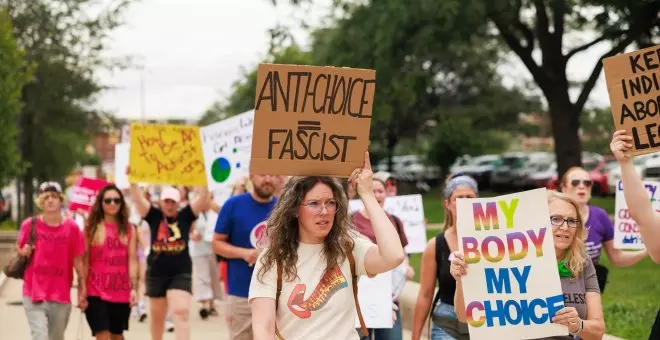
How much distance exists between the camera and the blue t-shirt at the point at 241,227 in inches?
314

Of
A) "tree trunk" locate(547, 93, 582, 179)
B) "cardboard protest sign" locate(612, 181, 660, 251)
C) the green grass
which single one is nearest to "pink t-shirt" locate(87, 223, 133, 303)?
"cardboard protest sign" locate(612, 181, 660, 251)

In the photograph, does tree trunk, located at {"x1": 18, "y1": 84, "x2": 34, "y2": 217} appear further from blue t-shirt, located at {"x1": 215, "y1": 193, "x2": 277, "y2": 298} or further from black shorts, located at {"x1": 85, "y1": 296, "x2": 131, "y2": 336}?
blue t-shirt, located at {"x1": 215, "y1": 193, "x2": 277, "y2": 298}

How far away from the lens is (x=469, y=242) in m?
5.35

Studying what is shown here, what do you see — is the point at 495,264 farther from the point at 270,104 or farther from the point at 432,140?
the point at 432,140

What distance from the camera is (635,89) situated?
5.63m

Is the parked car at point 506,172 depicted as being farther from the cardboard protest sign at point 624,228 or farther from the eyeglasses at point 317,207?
the eyeglasses at point 317,207

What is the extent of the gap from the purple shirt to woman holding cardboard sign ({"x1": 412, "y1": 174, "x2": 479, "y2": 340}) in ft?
5.87

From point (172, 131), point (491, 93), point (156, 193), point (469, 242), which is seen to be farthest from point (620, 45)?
point (491, 93)

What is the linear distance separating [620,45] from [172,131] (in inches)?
629

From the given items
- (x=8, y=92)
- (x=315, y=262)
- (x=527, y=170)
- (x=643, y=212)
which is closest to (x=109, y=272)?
(x=315, y=262)

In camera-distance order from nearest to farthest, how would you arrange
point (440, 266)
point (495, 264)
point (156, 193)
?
1. point (495, 264)
2. point (440, 266)
3. point (156, 193)

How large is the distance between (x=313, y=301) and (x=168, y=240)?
5.46 m

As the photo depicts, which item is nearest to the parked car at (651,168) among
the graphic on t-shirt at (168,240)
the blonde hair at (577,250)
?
the graphic on t-shirt at (168,240)

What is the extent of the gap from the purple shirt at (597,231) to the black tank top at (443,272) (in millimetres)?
1944
